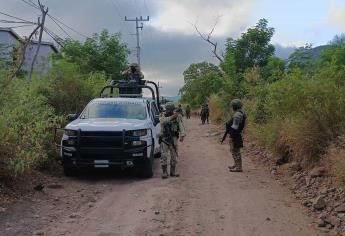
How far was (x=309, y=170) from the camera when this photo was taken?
11477 mm

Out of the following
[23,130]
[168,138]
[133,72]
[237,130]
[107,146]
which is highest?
[133,72]

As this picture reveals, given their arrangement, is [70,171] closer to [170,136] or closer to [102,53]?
[170,136]

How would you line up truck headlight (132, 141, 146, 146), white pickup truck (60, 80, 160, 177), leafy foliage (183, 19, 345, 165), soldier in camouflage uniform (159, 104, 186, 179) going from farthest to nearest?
soldier in camouflage uniform (159, 104, 186, 179)
truck headlight (132, 141, 146, 146)
white pickup truck (60, 80, 160, 177)
leafy foliage (183, 19, 345, 165)

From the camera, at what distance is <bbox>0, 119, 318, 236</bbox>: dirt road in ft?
25.0

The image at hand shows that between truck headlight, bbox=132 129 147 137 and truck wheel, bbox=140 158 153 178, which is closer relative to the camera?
truck headlight, bbox=132 129 147 137

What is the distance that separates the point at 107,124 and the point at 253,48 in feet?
72.9

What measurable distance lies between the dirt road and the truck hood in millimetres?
1192

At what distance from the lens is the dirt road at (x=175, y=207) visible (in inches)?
301

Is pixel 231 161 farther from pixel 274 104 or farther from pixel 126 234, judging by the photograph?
pixel 126 234

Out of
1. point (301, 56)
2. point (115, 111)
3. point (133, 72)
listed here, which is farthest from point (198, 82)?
point (115, 111)

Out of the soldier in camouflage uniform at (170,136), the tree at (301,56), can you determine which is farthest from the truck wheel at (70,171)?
the tree at (301,56)

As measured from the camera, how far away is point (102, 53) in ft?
125

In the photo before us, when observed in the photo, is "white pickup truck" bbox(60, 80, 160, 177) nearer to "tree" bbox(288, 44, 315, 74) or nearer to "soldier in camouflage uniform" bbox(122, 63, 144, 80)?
"soldier in camouflage uniform" bbox(122, 63, 144, 80)

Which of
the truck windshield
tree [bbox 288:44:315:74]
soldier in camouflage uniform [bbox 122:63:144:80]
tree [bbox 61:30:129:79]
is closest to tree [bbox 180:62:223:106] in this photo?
tree [bbox 61:30:129:79]
